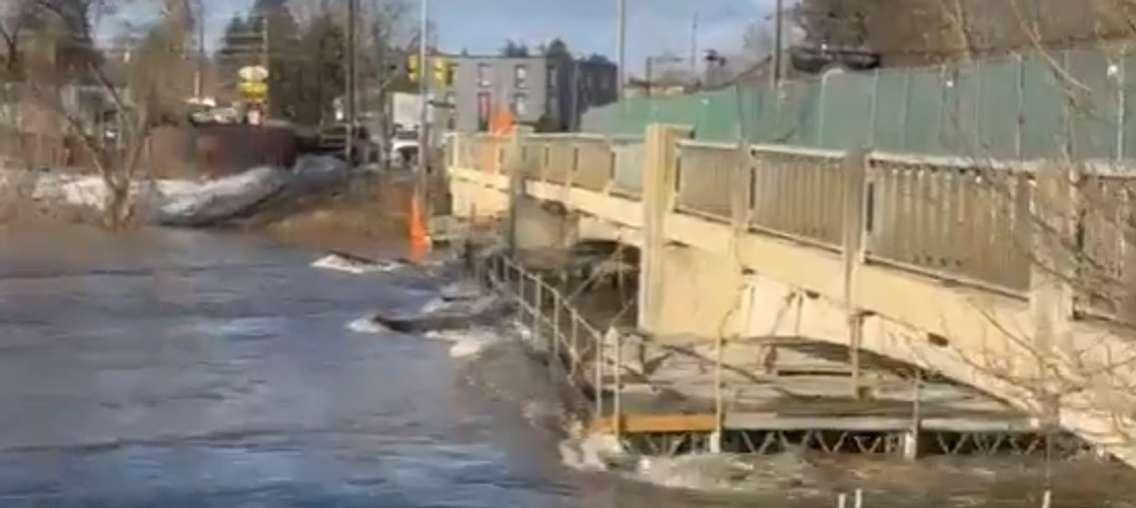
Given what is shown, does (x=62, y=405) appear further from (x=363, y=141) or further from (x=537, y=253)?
(x=363, y=141)

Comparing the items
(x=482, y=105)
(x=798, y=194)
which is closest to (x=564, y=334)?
(x=798, y=194)

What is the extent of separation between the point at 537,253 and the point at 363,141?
60.2 m

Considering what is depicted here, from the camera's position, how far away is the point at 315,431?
27781 mm

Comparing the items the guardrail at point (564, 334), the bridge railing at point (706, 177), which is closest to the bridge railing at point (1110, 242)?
the bridge railing at point (706, 177)

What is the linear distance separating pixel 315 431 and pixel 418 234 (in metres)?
46.4

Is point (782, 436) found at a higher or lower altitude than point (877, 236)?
lower

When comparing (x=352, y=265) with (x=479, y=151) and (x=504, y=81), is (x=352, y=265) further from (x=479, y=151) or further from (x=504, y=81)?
(x=504, y=81)

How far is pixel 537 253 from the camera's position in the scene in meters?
52.8

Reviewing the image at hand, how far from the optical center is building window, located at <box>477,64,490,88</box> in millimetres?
163750

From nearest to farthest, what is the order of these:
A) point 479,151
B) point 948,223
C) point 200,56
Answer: point 948,223 < point 479,151 < point 200,56

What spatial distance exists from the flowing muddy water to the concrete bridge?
196 cm

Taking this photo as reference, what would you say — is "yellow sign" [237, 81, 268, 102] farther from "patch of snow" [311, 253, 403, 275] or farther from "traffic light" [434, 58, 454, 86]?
"patch of snow" [311, 253, 403, 275]

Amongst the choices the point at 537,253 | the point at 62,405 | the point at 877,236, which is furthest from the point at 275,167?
the point at 877,236

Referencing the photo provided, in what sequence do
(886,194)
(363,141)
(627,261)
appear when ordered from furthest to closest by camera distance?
(363,141)
(627,261)
(886,194)
